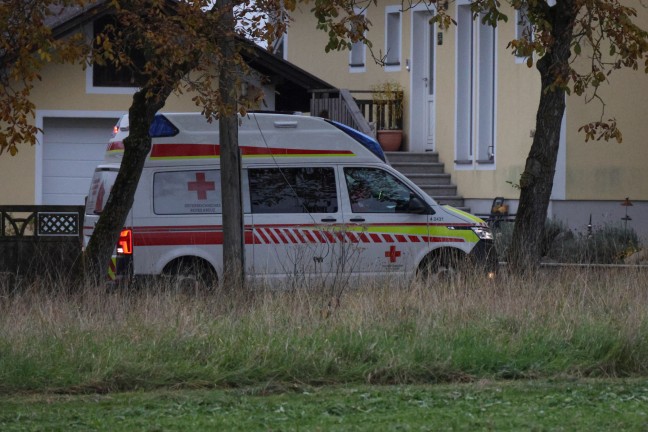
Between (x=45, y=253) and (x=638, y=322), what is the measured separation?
7.92 metres

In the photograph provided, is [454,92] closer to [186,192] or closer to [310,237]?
[310,237]

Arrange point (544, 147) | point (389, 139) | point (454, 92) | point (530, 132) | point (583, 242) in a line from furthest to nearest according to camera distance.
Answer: point (389, 139) → point (454, 92) → point (530, 132) → point (583, 242) → point (544, 147)

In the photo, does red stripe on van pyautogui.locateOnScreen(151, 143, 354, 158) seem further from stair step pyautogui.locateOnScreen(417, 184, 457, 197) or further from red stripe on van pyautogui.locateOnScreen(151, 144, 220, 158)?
stair step pyautogui.locateOnScreen(417, 184, 457, 197)

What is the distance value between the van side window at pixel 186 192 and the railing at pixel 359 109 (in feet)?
23.5

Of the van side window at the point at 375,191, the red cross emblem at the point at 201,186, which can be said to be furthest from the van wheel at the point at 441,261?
the red cross emblem at the point at 201,186

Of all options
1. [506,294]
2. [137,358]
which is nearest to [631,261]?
[506,294]

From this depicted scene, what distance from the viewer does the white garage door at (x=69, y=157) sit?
21906 mm

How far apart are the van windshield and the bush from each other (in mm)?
5257

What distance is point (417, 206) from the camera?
46.7 feet

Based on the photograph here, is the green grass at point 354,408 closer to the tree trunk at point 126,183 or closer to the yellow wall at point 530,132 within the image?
the tree trunk at point 126,183

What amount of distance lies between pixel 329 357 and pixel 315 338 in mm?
446

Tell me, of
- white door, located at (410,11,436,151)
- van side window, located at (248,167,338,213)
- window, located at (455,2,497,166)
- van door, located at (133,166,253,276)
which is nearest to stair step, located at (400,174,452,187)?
window, located at (455,2,497,166)

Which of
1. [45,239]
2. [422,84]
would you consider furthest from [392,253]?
[422,84]

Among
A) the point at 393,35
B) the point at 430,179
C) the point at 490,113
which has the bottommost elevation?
the point at 430,179
